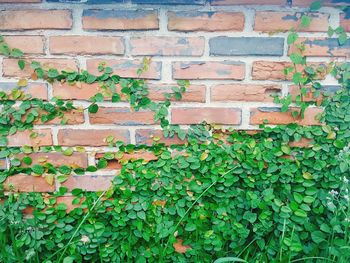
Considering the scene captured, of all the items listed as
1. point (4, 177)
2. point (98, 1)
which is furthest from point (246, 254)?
point (98, 1)

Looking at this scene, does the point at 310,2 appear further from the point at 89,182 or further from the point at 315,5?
the point at 89,182

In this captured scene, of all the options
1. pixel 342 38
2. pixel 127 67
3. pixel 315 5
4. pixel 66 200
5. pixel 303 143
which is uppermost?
pixel 315 5

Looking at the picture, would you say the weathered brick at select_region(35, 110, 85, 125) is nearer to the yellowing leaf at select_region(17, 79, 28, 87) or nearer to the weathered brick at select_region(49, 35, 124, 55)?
the yellowing leaf at select_region(17, 79, 28, 87)

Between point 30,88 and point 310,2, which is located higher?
point 310,2

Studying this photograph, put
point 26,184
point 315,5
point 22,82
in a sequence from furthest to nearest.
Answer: point 26,184, point 22,82, point 315,5

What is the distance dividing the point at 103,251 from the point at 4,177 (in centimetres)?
53

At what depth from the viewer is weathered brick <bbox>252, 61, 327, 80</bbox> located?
1.43 metres

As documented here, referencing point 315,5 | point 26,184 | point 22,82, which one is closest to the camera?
point 315,5

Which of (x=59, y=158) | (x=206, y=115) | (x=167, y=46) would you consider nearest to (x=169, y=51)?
(x=167, y=46)

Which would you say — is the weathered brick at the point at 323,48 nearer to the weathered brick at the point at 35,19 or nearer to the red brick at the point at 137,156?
the red brick at the point at 137,156

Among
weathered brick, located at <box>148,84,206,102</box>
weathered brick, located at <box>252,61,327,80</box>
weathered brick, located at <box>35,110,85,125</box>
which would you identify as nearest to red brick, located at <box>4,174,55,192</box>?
weathered brick, located at <box>35,110,85,125</box>

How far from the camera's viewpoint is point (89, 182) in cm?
156

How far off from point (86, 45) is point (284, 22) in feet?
2.55

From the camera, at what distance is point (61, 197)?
157cm
